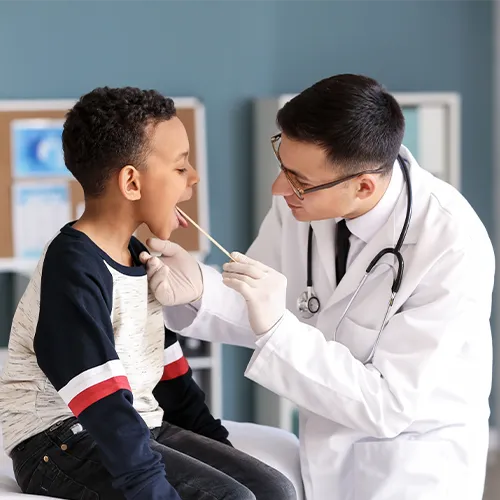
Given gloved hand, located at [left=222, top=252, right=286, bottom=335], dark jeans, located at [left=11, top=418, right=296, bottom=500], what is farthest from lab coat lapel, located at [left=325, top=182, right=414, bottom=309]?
dark jeans, located at [left=11, top=418, right=296, bottom=500]

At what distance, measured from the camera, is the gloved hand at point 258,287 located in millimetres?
1719

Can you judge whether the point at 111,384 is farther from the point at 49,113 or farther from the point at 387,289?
the point at 49,113

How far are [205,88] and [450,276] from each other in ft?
6.93

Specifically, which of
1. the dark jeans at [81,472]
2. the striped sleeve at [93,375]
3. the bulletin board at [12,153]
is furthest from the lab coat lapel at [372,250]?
the bulletin board at [12,153]

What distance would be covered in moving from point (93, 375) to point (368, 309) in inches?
25.2

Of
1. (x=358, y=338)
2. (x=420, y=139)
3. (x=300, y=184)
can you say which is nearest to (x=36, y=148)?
(x=420, y=139)

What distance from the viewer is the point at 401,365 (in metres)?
1.82

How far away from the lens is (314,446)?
1.90m

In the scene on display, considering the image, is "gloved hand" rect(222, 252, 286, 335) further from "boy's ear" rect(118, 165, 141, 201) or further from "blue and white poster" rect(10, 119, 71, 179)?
"blue and white poster" rect(10, 119, 71, 179)

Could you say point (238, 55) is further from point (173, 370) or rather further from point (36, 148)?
point (173, 370)

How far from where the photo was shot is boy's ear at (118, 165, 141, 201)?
169 centimetres

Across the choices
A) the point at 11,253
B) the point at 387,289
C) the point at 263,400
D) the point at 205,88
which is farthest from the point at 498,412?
the point at 387,289

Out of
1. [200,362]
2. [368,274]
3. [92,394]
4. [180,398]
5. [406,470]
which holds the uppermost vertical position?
[368,274]

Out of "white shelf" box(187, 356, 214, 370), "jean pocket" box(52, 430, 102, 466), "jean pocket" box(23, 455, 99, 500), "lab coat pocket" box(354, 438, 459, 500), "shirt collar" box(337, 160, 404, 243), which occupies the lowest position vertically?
"white shelf" box(187, 356, 214, 370)
